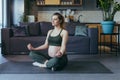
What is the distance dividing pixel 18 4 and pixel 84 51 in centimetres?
338

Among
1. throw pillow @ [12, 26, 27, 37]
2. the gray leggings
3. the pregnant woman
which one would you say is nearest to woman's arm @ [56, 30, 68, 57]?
the pregnant woman

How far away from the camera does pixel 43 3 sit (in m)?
9.81

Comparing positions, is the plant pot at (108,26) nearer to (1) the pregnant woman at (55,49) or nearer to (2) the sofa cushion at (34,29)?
(2) the sofa cushion at (34,29)

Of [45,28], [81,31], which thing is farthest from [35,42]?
[81,31]

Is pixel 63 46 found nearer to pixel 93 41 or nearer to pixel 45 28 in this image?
pixel 93 41

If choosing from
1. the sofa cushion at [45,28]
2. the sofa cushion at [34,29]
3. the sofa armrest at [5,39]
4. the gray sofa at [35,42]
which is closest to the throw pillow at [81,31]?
the gray sofa at [35,42]

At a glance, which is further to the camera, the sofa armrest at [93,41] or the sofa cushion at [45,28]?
the sofa cushion at [45,28]

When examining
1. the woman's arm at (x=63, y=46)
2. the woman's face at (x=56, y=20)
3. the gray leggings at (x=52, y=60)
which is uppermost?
the woman's face at (x=56, y=20)

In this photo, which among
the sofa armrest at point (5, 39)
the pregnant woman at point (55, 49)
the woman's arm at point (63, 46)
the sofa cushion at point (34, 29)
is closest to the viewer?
the woman's arm at point (63, 46)

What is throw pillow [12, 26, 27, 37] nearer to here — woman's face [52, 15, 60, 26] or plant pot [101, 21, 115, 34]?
plant pot [101, 21, 115, 34]

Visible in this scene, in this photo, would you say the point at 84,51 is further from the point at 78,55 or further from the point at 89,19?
the point at 89,19

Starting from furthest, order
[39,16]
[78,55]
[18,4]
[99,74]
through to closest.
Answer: [39,16] < [18,4] < [78,55] < [99,74]

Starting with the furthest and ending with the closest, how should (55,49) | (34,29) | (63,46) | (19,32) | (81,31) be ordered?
(34,29) → (81,31) → (19,32) → (55,49) → (63,46)

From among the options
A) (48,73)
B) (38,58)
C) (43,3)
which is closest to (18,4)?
(43,3)
